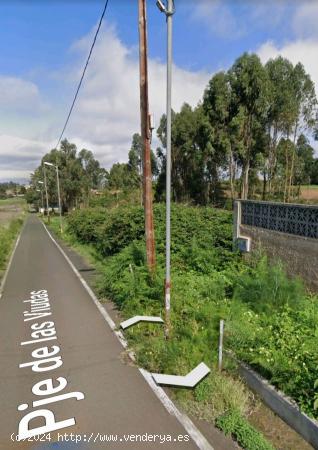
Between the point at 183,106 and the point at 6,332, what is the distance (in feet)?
118

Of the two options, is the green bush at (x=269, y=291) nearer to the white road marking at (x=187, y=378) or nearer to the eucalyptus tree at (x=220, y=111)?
the white road marking at (x=187, y=378)

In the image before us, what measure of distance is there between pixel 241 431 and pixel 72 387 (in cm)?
262

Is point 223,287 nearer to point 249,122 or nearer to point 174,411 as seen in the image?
point 174,411

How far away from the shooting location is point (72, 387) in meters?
5.04

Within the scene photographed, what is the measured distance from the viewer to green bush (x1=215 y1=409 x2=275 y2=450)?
11.9ft

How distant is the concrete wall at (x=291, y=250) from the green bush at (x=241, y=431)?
4041 mm

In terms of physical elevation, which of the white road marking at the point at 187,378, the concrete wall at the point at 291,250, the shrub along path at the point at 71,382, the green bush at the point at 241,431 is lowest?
the shrub along path at the point at 71,382

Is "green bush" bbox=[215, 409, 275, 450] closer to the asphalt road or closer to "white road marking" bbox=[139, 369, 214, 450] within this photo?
"white road marking" bbox=[139, 369, 214, 450]

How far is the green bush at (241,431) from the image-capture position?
3.62 m

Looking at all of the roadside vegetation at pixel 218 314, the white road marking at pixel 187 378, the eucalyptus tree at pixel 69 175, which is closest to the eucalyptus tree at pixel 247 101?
the roadside vegetation at pixel 218 314

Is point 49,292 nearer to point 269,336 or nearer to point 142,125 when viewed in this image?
point 142,125

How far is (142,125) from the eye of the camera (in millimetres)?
8711

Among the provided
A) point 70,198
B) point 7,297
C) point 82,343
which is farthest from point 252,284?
point 70,198

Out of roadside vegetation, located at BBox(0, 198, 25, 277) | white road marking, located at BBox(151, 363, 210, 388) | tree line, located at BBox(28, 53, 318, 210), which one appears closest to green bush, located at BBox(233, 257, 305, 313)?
white road marking, located at BBox(151, 363, 210, 388)
